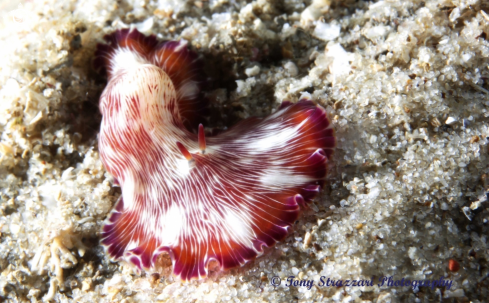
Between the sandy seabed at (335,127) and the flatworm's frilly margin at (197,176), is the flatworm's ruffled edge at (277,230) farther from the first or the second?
the sandy seabed at (335,127)

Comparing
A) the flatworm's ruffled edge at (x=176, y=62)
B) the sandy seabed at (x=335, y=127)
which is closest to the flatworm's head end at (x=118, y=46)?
the flatworm's ruffled edge at (x=176, y=62)

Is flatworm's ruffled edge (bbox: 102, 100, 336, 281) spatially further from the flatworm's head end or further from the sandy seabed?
the flatworm's head end

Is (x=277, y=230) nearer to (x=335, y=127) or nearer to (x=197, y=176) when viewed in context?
(x=197, y=176)

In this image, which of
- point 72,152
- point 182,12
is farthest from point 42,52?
point 182,12

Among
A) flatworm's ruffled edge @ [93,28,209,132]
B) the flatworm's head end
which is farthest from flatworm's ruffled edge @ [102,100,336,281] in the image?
the flatworm's head end

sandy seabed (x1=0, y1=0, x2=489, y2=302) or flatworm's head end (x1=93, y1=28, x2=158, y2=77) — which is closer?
sandy seabed (x1=0, y1=0, x2=489, y2=302)

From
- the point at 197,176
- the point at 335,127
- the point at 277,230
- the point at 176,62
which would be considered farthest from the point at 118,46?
the point at 277,230

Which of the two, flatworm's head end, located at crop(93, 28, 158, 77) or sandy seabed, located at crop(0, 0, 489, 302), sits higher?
flatworm's head end, located at crop(93, 28, 158, 77)
